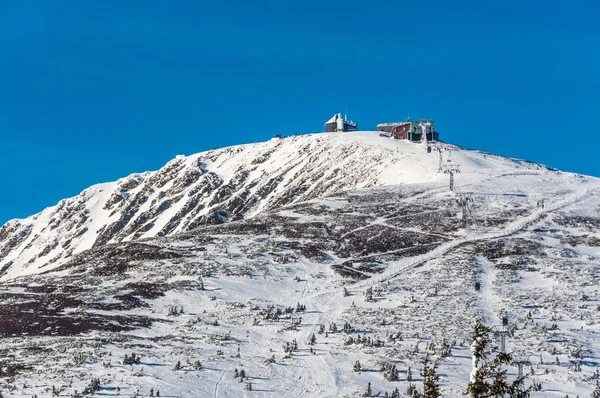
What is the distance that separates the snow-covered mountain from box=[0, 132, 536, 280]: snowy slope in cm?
614

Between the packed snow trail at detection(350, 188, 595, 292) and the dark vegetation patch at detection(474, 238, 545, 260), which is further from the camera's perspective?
the dark vegetation patch at detection(474, 238, 545, 260)

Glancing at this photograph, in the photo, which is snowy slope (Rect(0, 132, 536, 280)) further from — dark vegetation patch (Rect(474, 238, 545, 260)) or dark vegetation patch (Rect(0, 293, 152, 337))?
dark vegetation patch (Rect(0, 293, 152, 337))

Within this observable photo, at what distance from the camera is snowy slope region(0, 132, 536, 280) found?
13188 cm

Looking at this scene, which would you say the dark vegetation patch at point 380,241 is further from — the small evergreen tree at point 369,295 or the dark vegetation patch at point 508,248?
the small evergreen tree at point 369,295

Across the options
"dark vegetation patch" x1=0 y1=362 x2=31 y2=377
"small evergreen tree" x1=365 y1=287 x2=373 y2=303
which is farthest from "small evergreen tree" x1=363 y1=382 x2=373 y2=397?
"small evergreen tree" x1=365 y1=287 x2=373 y2=303

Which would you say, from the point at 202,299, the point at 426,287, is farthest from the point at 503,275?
the point at 202,299

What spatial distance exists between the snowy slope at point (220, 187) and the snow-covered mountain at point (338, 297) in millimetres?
6137

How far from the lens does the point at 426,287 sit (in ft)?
203

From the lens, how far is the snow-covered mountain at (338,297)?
1521 inches

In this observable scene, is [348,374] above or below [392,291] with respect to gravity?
below

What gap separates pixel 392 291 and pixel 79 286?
26190 mm

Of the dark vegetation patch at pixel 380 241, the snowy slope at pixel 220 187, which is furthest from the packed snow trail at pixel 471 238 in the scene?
the snowy slope at pixel 220 187

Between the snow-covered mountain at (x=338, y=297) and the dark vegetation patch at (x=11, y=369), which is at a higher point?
the snow-covered mountain at (x=338, y=297)

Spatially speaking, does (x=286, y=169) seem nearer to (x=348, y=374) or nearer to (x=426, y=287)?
(x=426, y=287)
